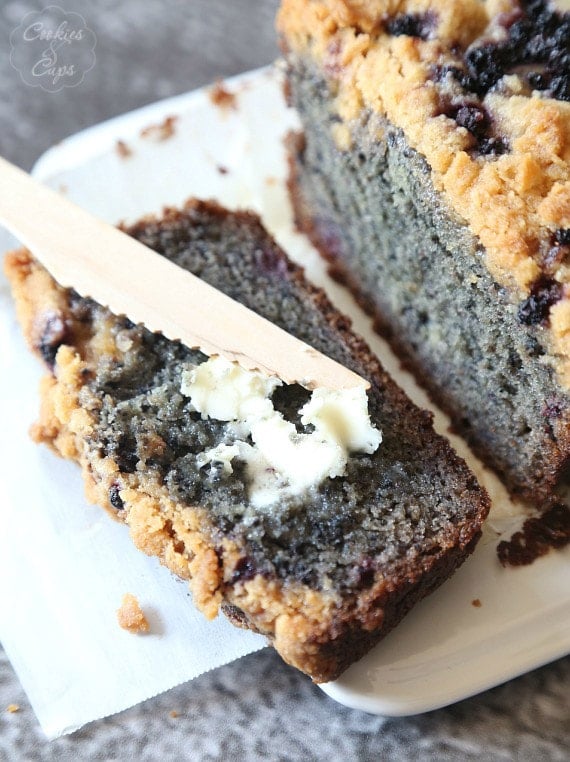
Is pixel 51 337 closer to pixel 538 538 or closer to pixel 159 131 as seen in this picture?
pixel 159 131

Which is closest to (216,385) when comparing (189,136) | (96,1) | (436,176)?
(436,176)

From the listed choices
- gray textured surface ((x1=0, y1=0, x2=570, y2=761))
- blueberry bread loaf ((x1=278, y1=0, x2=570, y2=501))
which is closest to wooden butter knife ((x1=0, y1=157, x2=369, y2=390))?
blueberry bread loaf ((x1=278, y1=0, x2=570, y2=501))

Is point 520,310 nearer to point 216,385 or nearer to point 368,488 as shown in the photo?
point 368,488

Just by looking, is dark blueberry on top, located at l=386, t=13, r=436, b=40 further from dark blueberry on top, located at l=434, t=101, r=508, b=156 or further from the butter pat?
the butter pat

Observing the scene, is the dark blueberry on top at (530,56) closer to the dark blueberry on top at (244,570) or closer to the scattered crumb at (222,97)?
the scattered crumb at (222,97)

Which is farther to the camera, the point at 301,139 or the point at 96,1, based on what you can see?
the point at 96,1
